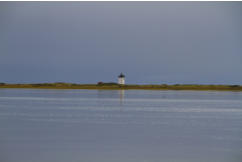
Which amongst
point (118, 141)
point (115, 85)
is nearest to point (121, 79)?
point (115, 85)

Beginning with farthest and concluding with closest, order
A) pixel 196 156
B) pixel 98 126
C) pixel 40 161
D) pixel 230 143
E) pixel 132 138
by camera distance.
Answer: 1. pixel 98 126
2. pixel 132 138
3. pixel 230 143
4. pixel 196 156
5. pixel 40 161

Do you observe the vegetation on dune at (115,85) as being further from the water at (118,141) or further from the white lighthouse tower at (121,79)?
the water at (118,141)

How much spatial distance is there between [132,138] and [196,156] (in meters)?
2.37

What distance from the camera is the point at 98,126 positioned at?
11.6 metres

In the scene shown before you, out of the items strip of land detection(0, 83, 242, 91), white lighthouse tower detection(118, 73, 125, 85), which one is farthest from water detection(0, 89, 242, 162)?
strip of land detection(0, 83, 242, 91)

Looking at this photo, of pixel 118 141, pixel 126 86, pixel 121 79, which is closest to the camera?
pixel 118 141

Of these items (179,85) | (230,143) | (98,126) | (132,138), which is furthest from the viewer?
(179,85)

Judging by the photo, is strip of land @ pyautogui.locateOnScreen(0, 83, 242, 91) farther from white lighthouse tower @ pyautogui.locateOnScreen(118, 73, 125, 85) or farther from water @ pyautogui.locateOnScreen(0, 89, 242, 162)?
water @ pyautogui.locateOnScreen(0, 89, 242, 162)

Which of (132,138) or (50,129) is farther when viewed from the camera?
(50,129)

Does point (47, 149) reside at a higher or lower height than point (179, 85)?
lower

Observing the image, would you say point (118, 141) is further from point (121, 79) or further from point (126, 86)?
point (126, 86)

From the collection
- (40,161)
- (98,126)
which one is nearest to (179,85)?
(98,126)

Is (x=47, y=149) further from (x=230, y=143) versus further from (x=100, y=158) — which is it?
(x=230, y=143)

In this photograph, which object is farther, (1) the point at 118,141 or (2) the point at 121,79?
(2) the point at 121,79
